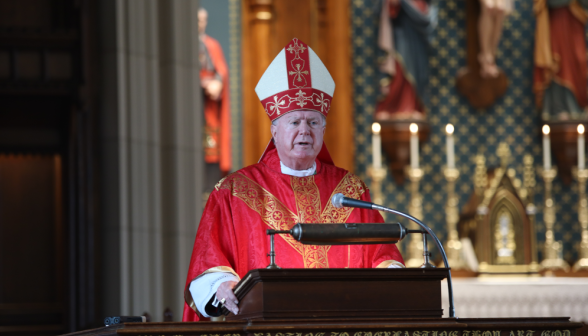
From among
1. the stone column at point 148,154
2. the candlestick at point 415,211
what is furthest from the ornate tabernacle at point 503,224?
the stone column at point 148,154

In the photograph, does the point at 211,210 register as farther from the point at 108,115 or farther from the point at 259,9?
the point at 259,9

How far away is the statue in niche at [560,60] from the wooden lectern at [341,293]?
610 centimetres

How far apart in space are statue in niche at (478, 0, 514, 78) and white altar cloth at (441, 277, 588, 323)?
2.21m

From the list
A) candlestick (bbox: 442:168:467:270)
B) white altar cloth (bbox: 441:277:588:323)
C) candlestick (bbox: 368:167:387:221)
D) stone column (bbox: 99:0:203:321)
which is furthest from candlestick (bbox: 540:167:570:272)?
stone column (bbox: 99:0:203:321)

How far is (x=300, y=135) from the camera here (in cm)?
343

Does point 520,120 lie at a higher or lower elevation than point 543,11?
lower

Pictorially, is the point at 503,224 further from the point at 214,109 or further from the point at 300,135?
the point at 300,135

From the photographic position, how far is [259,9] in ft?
26.5

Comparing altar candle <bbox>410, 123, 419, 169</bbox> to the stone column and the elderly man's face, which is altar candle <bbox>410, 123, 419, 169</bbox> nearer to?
the stone column

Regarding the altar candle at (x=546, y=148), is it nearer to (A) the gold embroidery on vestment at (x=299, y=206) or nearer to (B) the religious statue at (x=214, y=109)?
(B) the religious statue at (x=214, y=109)

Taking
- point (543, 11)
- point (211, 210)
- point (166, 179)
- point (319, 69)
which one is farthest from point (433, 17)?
point (211, 210)

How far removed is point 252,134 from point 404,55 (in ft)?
5.31

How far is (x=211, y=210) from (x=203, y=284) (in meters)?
0.41

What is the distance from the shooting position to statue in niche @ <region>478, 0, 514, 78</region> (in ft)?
26.8
